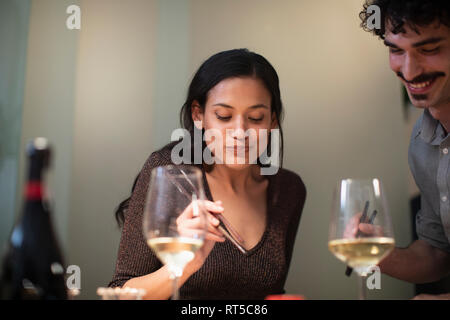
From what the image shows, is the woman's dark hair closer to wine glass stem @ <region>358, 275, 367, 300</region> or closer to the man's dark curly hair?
the man's dark curly hair

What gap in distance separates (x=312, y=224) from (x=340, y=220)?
181 cm

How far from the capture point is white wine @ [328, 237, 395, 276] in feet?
2.46

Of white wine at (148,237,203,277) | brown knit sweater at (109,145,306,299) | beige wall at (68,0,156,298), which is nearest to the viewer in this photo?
white wine at (148,237,203,277)

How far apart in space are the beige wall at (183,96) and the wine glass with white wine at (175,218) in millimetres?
1769

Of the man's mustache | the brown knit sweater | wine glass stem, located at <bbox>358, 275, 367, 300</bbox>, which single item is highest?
the man's mustache

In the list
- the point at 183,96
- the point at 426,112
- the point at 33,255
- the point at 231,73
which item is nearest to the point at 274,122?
the point at 231,73

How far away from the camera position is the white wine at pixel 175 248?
688mm

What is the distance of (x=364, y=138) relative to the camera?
2.60 m

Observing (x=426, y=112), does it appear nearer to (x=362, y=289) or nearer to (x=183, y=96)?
(x=362, y=289)

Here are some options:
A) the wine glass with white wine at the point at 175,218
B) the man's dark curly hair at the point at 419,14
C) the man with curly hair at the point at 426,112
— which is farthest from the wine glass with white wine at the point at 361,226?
the man's dark curly hair at the point at 419,14

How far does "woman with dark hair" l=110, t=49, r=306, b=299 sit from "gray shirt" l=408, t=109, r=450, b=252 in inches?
16.9

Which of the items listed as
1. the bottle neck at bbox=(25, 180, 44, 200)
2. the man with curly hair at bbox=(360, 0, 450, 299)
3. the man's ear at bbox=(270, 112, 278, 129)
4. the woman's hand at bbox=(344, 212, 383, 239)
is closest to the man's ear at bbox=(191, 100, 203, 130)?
the man's ear at bbox=(270, 112, 278, 129)

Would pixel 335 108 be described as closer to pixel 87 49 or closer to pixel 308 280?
pixel 308 280
